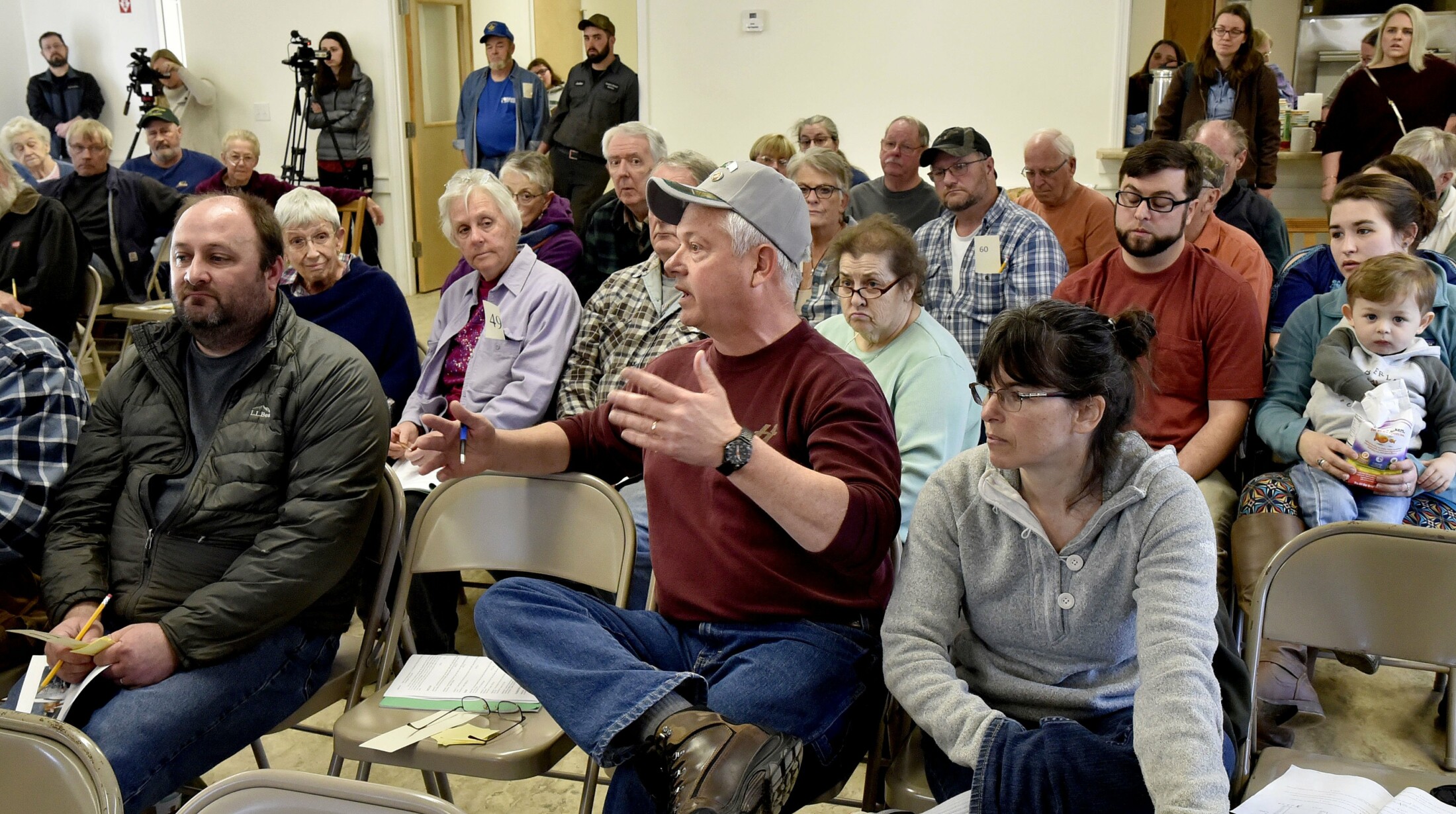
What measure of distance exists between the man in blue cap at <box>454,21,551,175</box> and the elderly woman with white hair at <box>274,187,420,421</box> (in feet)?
14.1

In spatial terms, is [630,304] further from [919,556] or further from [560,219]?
[919,556]

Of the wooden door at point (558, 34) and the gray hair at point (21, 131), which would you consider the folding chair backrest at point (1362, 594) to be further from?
the wooden door at point (558, 34)

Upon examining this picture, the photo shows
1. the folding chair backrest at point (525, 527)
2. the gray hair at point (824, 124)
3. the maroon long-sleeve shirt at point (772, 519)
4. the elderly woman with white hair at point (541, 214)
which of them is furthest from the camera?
the gray hair at point (824, 124)

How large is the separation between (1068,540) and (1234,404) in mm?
1352

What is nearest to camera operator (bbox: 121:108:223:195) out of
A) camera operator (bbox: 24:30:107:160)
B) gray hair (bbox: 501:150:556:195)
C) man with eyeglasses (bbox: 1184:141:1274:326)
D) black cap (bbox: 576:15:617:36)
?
camera operator (bbox: 24:30:107:160)

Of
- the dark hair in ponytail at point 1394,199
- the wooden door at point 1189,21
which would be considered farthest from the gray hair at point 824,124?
the wooden door at point 1189,21

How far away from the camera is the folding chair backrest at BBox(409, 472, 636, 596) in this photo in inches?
78.0

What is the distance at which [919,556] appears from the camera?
161 centimetres

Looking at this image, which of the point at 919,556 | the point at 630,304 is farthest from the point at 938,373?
the point at 630,304

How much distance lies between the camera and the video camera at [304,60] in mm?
7398

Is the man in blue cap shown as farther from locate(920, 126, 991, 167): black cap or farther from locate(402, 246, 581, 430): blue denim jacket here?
locate(402, 246, 581, 430): blue denim jacket

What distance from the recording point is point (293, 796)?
1.07 meters

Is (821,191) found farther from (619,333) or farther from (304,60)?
(304,60)

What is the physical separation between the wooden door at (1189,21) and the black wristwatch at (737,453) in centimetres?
834
